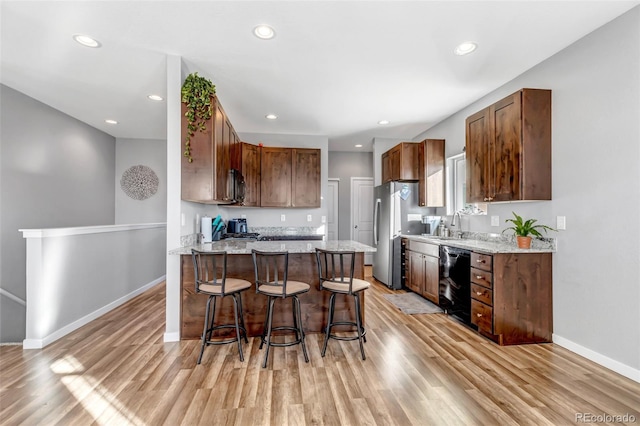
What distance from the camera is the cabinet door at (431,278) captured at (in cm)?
387

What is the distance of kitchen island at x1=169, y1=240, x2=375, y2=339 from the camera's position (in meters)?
2.88

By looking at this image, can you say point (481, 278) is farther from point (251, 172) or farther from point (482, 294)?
point (251, 172)

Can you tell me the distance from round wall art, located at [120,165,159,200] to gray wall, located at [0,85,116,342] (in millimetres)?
543

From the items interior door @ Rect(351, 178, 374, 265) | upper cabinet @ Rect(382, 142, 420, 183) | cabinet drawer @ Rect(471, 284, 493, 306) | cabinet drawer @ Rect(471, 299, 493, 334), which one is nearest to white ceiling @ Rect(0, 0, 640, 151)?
upper cabinet @ Rect(382, 142, 420, 183)

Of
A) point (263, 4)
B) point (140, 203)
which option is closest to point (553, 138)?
point (263, 4)

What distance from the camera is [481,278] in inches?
118

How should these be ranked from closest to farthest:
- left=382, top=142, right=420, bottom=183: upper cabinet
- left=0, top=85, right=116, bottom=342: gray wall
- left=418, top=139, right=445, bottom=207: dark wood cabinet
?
1. left=0, top=85, right=116, bottom=342: gray wall
2. left=418, top=139, right=445, bottom=207: dark wood cabinet
3. left=382, top=142, right=420, bottom=183: upper cabinet

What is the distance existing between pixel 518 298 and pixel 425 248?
4.69ft

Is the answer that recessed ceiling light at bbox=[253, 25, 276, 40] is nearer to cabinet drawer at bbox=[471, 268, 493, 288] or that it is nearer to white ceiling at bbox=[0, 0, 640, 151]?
white ceiling at bbox=[0, 0, 640, 151]

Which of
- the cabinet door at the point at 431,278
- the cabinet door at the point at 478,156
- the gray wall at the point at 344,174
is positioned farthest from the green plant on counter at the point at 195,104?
the gray wall at the point at 344,174

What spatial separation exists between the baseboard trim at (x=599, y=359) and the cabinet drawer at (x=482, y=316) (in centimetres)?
60

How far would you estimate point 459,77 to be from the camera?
3307 mm

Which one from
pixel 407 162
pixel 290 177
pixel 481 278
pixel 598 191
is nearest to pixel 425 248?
pixel 481 278

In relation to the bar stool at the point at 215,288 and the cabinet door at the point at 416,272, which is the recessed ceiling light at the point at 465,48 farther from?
the bar stool at the point at 215,288
